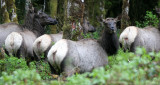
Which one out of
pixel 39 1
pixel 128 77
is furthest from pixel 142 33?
pixel 39 1

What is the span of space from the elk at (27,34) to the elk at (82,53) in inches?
118

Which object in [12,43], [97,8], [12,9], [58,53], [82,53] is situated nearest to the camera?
[58,53]

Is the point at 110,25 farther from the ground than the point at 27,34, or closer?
farther from the ground

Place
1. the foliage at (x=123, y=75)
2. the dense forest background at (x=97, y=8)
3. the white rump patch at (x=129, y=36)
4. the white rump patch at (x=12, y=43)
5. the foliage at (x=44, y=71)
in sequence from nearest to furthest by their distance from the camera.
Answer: the foliage at (x=123, y=75) < the foliage at (x=44, y=71) < the white rump patch at (x=129, y=36) < the white rump patch at (x=12, y=43) < the dense forest background at (x=97, y=8)

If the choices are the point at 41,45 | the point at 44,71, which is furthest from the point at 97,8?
the point at 44,71

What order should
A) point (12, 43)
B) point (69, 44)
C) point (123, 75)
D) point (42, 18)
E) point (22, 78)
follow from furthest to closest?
1. point (42, 18)
2. point (12, 43)
3. point (69, 44)
4. point (22, 78)
5. point (123, 75)

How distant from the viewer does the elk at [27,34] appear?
964 cm

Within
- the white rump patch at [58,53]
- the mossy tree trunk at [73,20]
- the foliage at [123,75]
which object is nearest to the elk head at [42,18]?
the mossy tree trunk at [73,20]

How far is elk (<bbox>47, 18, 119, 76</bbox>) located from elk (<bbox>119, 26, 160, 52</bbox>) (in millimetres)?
1159

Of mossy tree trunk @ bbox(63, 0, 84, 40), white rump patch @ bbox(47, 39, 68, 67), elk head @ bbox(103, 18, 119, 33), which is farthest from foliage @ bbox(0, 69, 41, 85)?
mossy tree trunk @ bbox(63, 0, 84, 40)

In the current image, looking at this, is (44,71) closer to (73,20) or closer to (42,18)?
(73,20)

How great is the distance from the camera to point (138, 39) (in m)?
9.12

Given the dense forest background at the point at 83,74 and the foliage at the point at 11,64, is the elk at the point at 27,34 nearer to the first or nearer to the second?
the dense forest background at the point at 83,74

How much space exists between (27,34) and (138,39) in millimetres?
4370
